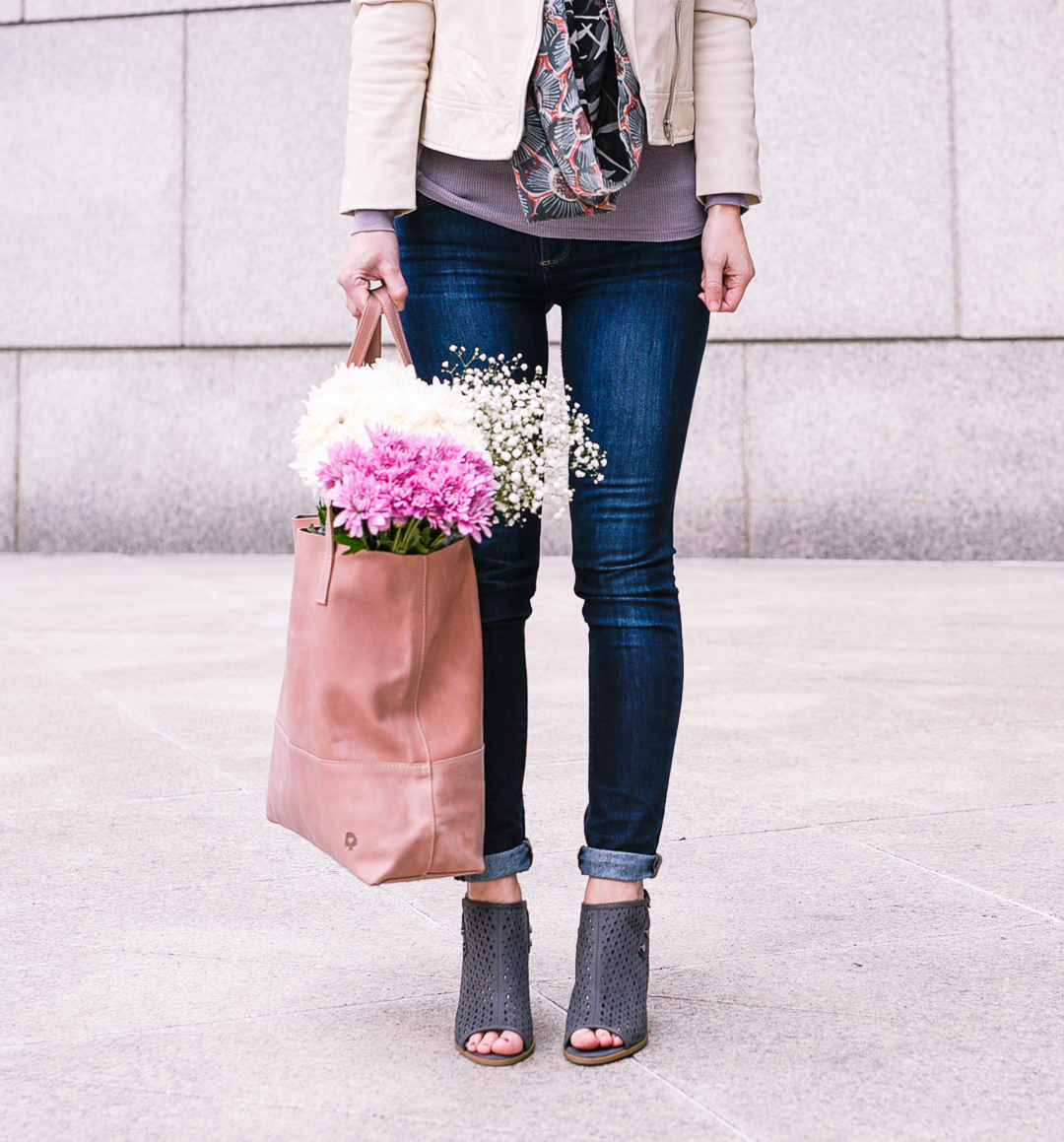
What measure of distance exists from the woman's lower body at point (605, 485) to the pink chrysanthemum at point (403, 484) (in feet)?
0.86

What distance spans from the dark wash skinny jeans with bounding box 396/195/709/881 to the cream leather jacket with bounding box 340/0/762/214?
10 cm

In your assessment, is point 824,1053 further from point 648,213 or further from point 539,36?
point 539,36

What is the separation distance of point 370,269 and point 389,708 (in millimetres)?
620

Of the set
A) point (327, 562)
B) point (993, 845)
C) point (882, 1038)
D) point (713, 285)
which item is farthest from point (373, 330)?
point (993, 845)

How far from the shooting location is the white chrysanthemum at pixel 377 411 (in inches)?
72.6

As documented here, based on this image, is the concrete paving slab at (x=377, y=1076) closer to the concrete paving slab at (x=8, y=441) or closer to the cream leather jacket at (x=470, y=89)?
the cream leather jacket at (x=470, y=89)

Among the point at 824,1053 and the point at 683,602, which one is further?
the point at 683,602

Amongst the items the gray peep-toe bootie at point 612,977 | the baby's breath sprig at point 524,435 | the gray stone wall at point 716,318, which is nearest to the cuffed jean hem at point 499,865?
the gray peep-toe bootie at point 612,977

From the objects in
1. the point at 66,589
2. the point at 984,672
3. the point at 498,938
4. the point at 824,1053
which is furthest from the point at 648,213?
the point at 66,589

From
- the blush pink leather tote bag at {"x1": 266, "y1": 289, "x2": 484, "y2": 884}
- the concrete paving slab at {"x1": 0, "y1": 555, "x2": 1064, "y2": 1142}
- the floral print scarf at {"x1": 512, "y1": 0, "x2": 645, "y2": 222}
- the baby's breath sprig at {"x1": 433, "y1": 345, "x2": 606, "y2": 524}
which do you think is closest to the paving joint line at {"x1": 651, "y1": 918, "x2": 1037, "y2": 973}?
the concrete paving slab at {"x1": 0, "y1": 555, "x2": 1064, "y2": 1142}

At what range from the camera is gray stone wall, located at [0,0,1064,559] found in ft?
27.7

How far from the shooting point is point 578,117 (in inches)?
79.4

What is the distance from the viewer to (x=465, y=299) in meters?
2.10

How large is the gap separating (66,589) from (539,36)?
6.02 metres
